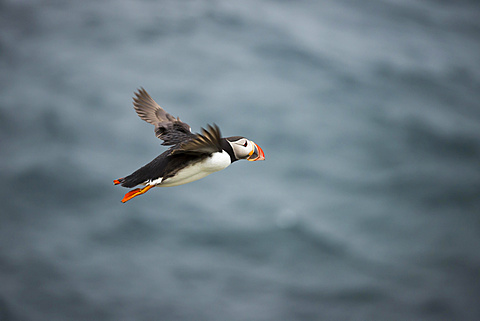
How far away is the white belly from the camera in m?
4.68

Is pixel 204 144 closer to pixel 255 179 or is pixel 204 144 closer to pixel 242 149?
pixel 242 149

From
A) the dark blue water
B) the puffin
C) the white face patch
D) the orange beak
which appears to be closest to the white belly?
the puffin

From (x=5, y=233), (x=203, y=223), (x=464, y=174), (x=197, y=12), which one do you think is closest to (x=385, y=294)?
(x=464, y=174)

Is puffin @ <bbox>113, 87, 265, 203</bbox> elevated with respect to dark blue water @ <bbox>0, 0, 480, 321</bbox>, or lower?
lower

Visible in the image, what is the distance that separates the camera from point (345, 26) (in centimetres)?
3369

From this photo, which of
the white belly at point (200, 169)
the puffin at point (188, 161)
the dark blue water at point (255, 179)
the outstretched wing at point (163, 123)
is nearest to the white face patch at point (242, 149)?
the puffin at point (188, 161)

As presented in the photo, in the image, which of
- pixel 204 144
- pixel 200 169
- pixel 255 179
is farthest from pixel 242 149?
pixel 255 179

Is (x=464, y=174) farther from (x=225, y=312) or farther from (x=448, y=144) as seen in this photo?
(x=225, y=312)

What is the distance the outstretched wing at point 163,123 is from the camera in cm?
525

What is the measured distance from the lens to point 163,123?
5742mm

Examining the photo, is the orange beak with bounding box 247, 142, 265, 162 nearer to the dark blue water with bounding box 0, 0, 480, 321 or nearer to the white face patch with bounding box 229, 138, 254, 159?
the white face patch with bounding box 229, 138, 254, 159

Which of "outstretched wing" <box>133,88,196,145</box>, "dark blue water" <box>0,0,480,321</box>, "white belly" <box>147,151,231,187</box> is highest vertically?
"dark blue water" <box>0,0,480,321</box>

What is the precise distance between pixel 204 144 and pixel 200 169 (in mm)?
408

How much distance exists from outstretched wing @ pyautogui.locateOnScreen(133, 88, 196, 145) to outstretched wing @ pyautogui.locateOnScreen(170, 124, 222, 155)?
1.56ft
